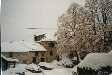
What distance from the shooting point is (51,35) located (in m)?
1.83

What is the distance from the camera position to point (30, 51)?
6.06 feet

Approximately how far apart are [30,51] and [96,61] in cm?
58

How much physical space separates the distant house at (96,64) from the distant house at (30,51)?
271mm

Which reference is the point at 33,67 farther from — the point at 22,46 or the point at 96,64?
the point at 96,64

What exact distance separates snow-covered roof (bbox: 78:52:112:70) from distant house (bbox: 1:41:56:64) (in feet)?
0.92

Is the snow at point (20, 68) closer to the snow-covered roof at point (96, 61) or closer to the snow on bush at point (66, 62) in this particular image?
the snow on bush at point (66, 62)

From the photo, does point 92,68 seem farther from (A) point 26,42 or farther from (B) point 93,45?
(A) point 26,42

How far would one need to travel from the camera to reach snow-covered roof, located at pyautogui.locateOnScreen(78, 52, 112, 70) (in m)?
1.73

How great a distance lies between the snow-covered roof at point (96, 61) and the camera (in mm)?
1734

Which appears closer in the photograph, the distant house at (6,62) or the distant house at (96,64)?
the distant house at (96,64)

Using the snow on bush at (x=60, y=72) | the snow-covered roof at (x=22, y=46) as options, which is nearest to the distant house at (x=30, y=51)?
the snow-covered roof at (x=22, y=46)

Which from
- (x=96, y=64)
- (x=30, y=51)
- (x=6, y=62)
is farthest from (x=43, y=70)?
(x=96, y=64)

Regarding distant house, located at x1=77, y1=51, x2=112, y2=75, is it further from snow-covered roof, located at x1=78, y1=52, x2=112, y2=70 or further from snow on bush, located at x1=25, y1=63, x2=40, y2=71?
snow on bush, located at x1=25, y1=63, x2=40, y2=71

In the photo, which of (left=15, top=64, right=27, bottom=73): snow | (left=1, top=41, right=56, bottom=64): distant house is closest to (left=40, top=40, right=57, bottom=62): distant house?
(left=1, top=41, right=56, bottom=64): distant house
